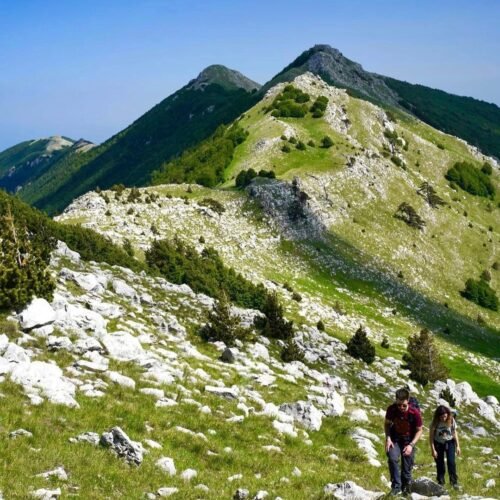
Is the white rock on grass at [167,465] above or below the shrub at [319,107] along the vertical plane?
below

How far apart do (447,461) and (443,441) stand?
1.85ft

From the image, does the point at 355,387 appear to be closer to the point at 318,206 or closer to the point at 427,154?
the point at 318,206

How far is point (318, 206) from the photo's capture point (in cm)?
7825

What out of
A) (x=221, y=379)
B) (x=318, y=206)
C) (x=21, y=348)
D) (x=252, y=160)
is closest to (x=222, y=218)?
(x=318, y=206)

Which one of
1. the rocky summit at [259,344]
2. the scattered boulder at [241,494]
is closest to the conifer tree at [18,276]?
the rocky summit at [259,344]

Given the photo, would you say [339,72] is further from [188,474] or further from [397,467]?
[188,474]

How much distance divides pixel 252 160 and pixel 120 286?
64.0m

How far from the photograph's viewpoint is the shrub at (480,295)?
262ft

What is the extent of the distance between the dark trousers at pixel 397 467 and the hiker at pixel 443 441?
209 centimetres

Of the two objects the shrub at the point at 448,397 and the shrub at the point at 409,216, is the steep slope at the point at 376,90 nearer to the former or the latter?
the shrub at the point at 409,216

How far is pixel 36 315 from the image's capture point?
62.6 ft

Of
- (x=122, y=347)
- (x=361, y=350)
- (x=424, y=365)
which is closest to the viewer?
(x=122, y=347)

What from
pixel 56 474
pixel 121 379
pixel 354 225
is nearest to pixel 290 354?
pixel 121 379

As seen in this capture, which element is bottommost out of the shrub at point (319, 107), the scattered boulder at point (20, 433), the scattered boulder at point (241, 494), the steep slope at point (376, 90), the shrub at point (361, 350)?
the shrub at point (361, 350)
